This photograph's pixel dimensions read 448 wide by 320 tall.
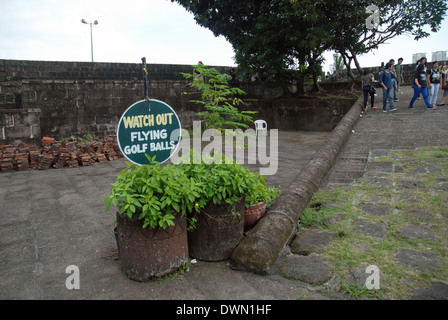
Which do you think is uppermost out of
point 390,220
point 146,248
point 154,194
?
point 154,194

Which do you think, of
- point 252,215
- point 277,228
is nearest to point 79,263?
point 252,215

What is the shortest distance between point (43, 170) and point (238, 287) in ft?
19.3

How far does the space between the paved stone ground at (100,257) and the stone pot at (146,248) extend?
0.10 meters

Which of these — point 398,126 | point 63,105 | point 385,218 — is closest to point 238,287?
point 385,218

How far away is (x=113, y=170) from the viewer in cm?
681

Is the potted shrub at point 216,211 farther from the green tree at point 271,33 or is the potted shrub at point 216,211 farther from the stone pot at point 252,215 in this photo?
the green tree at point 271,33

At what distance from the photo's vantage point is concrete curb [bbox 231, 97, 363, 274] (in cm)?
287

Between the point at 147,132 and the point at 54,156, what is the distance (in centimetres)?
519

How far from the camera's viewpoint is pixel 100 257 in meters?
3.14

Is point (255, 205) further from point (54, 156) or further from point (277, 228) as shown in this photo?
point (54, 156)

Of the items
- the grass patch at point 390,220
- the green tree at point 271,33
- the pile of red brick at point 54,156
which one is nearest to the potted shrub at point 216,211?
the grass patch at point 390,220

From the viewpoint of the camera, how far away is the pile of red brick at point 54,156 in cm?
698
